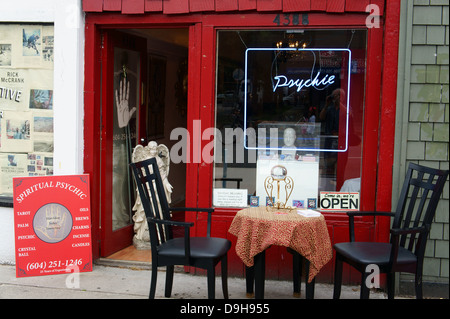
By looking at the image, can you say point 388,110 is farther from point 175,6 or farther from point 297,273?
point 175,6

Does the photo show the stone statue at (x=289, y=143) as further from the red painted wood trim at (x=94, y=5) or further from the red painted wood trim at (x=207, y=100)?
the red painted wood trim at (x=94, y=5)

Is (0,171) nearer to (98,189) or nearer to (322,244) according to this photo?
(98,189)

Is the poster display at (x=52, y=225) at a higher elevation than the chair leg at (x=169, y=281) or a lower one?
higher

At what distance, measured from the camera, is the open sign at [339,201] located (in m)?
5.04

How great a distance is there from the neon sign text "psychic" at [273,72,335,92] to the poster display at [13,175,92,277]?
201 cm

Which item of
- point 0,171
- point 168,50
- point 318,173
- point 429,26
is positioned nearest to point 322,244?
point 318,173

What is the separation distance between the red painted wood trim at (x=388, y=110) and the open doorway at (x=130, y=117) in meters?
2.42

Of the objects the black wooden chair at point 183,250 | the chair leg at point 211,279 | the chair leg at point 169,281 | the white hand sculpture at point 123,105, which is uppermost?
the white hand sculpture at point 123,105

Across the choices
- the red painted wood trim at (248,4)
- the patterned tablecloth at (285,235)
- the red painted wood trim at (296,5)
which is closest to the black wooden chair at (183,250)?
the patterned tablecloth at (285,235)

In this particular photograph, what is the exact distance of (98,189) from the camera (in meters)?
5.52

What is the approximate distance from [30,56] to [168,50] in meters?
2.53

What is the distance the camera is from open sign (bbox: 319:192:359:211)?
16.5ft

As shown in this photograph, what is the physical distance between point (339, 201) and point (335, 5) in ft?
5.78

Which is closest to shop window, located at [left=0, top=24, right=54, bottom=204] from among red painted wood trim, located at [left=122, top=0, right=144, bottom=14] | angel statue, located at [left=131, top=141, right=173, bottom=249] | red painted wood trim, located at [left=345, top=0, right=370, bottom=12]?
red painted wood trim, located at [left=122, top=0, right=144, bottom=14]
